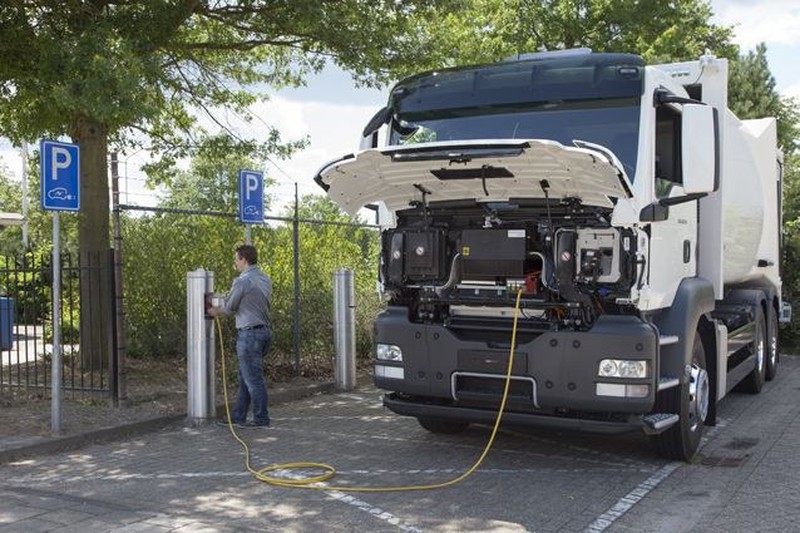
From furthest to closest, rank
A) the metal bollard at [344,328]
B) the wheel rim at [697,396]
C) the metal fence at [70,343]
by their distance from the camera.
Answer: the metal bollard at [344,328]
the metal fence at [70,343]
the wheel rim at [697,396]

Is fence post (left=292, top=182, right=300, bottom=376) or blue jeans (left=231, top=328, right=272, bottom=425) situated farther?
fence post (left=292, top=182, right=300, bottom=376)

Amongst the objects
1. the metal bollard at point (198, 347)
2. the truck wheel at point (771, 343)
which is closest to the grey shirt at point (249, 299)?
the metal bollard at point (198, 347)

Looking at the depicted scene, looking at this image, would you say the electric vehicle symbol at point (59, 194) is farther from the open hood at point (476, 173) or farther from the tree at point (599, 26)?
the tree at point (599, 26)

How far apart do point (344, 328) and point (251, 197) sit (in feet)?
7.14

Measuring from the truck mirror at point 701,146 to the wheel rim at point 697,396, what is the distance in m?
1.65

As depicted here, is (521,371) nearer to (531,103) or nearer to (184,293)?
(531,103)

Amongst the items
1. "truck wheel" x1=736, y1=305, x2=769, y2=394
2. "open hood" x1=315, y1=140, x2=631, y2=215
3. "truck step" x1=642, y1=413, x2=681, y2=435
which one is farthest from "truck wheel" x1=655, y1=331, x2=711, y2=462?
"truck wheel" x1=736, y1=305, x2=769, y2=394

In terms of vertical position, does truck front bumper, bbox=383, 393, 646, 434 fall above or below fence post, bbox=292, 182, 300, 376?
below

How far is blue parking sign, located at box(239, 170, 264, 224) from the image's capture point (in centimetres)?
915

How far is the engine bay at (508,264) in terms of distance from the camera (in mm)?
5891

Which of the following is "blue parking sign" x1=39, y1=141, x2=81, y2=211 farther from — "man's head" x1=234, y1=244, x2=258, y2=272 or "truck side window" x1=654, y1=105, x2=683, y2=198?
"truck side window" x1=654, y1=105, x2=683, y2=198

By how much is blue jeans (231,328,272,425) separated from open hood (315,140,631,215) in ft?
6.69

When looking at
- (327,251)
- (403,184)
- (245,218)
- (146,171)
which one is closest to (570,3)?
(327,251)

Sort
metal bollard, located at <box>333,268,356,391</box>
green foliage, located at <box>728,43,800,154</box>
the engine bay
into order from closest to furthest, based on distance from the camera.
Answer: the engine bay < metal bollard, located at <box>333,268,356,391</box> < green foliage, located at <box>728,43,800,154</box>
